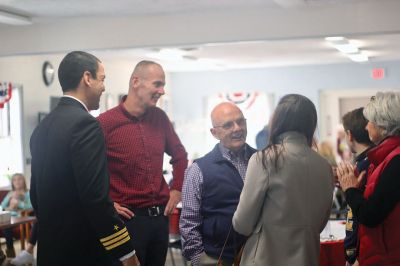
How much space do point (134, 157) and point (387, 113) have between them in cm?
125

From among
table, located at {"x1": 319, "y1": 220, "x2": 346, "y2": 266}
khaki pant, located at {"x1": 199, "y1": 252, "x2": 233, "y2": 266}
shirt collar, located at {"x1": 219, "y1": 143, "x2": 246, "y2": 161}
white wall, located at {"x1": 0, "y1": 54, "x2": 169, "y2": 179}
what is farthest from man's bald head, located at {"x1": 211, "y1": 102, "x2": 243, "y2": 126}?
white wall, located at {"x1": 0, "y1": 54, "x2": 169, "y2": 179}

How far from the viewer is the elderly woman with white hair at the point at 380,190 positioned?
2443 mm

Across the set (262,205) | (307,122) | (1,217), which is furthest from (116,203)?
(1,217)

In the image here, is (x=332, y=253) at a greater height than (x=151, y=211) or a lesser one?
lesser

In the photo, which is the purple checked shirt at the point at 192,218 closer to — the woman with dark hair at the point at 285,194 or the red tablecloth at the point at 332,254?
the woman with dark hair at the point at 285,194

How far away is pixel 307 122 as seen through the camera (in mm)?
2516

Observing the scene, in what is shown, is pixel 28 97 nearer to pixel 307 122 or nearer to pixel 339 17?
pixel 339 17

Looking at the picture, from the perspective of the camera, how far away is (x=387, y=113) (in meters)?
2.59

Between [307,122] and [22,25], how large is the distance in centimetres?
488

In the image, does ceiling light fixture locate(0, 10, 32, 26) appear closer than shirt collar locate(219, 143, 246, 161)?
No

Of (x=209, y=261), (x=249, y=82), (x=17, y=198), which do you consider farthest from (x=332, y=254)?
(x=249, y=82)

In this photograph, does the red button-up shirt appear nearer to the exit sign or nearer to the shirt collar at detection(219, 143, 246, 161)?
the shirt collar at detection(219, 143, 246, 161)

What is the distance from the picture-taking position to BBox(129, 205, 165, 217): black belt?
10.1 ft

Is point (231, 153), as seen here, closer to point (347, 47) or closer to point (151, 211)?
point (151, 211)
